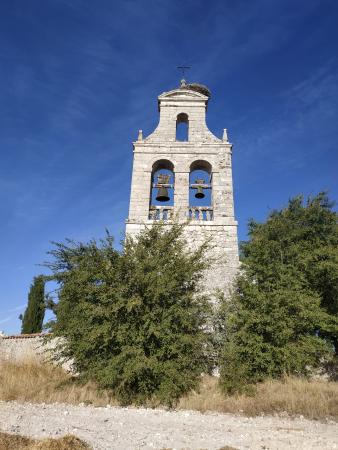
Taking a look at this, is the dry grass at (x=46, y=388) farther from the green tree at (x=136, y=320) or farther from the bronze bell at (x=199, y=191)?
the bronze bell at (x=199, y=191)

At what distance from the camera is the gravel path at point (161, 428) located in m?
4.96

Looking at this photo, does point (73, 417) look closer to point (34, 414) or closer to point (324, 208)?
point (34, 414)

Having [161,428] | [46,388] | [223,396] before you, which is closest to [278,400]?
[223,396]

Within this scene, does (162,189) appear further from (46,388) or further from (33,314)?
(33,314)

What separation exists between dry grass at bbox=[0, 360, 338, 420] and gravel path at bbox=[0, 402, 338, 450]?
0.43m

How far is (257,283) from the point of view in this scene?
10.2 metres

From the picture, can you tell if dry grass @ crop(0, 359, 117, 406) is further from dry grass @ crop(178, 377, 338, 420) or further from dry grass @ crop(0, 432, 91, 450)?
dry grass @ crop(0, 432, 91, 450)

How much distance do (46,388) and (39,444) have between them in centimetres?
549

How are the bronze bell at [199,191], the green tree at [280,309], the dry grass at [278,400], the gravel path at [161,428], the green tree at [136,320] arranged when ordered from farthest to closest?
1. the bronze bell at [199,191]
2. the green tree at [280,309]
3. the green tree at [136,320]
4. the dry grass at [278,400]
5. the gravel path at [161,428]

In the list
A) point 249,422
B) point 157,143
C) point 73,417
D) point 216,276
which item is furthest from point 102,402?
point 157,143

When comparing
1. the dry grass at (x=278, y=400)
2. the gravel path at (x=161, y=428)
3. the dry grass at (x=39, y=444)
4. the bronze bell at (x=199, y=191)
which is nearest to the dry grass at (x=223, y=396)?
the dry grass at (x=278, y=400)

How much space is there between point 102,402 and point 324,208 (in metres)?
10.7

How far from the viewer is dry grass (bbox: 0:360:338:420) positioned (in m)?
7.39

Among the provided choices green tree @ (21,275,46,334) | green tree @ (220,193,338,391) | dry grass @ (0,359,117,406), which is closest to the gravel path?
dry grass @ (0,359,117,406)
